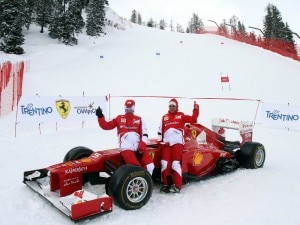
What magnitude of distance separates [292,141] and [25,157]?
8.40 metres

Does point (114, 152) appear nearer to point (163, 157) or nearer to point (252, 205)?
point (163, 157)

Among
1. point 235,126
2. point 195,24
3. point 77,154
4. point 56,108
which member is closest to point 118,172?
point 77,154

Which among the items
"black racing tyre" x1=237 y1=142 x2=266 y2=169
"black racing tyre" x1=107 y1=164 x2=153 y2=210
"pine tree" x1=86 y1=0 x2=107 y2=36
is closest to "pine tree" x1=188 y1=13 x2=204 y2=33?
"pine tree" x1=86 y1=0 x2=107 y2=36

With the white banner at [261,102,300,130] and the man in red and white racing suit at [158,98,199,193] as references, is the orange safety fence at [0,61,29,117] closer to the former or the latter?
the man in red and white racing suit at [158,98,199,193]

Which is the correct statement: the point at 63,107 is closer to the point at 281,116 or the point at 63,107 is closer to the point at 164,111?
the point at 164,111

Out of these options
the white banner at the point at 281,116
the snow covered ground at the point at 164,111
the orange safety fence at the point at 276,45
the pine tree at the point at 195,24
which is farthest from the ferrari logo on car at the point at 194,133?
the pine tree at the point at 195,24

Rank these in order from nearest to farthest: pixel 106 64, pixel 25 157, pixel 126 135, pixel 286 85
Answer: pixel 126 135 < pixel 25 157 < pixel 286 85 < pixel 106 64

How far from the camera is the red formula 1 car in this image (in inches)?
214

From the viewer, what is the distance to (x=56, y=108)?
1160 centimetres

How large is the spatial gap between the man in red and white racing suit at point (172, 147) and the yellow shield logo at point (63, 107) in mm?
5416

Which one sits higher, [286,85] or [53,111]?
[286,85]

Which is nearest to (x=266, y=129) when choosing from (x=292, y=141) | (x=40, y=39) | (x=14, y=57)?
(x=292, y=141)

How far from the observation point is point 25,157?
343 inches

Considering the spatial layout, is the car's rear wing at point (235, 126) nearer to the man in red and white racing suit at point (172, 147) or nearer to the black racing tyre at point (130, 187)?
the man in red and white racing suit at point (172, 147)
